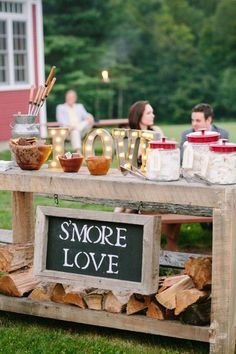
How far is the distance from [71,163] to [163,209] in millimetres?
642

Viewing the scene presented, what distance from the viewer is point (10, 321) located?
184 inches

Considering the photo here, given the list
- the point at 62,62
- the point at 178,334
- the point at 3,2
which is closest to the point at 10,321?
the point at 178,334

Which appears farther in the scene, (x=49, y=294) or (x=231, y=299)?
(x=49, y=294)

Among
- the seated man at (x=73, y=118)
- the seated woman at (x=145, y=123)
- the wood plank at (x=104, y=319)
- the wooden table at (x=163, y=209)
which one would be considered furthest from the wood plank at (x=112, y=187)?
the seated man at (x=73, y=118)

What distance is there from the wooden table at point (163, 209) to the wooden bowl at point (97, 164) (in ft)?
0.17

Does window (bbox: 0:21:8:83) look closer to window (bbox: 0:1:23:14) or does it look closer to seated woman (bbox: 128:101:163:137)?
window (bbox: 0:1:23:14)

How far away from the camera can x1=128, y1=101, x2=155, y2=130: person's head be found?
648 centimetres

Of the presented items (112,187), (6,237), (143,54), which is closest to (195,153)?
(112,187)

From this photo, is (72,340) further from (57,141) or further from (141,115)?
(141,115)

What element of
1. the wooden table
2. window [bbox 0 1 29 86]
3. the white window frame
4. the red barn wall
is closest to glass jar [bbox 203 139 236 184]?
the wooden table

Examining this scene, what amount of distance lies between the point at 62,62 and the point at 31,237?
2534 centimetres

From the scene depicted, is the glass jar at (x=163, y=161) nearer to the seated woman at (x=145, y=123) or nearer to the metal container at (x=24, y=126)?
the metal container at (x=24, y=126)

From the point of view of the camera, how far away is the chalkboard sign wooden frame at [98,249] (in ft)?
13.1

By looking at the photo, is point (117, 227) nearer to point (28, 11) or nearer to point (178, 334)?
point (178, 334)
